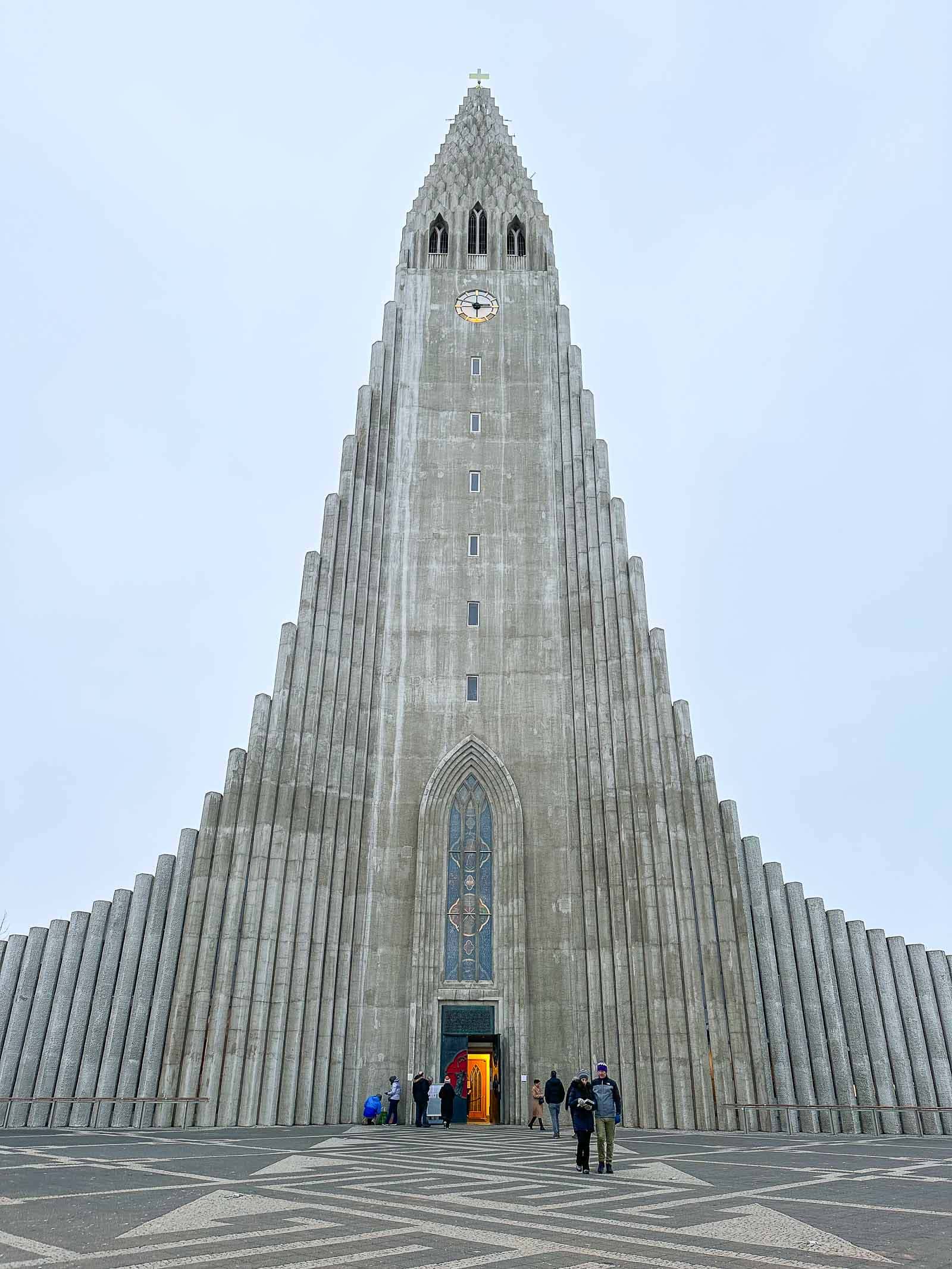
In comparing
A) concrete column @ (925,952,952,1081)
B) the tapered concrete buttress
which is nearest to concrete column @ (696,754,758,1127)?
the tapered concrete buttress

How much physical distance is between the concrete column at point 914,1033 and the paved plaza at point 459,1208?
1144 cm

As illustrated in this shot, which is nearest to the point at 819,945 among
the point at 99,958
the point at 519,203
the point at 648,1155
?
the point at 648,1155

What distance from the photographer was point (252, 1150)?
51.6 ft

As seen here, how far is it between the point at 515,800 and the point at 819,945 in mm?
9930

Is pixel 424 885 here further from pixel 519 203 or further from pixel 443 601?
pixel 519 203

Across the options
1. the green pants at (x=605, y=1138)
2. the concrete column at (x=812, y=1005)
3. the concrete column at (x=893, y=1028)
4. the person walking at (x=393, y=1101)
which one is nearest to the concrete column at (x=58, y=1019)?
the person walking at (x=393, y=1101)

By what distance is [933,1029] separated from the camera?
1050 inches

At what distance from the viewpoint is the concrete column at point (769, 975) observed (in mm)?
25219

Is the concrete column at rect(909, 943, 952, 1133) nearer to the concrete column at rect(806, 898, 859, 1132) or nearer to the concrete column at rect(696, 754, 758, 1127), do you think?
the concrete column at rect(806, 898, 859, 1132)

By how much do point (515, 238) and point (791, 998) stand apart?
31866 millimetres

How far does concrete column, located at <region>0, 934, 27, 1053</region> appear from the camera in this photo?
83.1 ft

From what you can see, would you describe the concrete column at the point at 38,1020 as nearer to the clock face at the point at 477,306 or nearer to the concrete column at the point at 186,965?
the concrete column at the point at 186,965

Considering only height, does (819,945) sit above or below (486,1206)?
above

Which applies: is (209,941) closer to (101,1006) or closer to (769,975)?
(101,1006)
